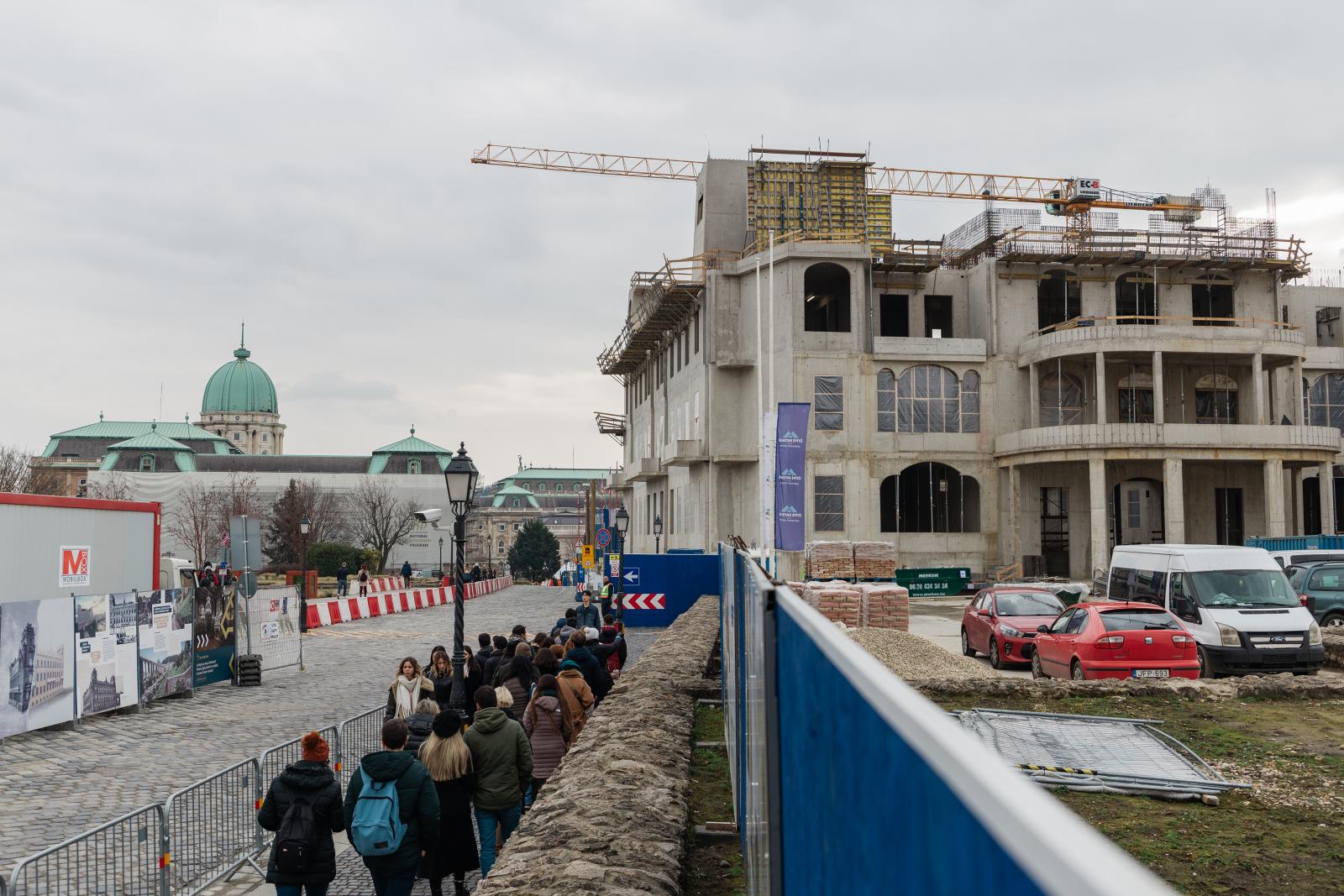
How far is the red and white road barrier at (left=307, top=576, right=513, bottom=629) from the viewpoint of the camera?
126ft

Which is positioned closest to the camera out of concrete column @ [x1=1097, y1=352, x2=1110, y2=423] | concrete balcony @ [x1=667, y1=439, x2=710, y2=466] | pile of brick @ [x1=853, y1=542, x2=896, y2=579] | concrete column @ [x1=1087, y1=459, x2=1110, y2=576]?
pile of brick @ [x1=853, y1=542, x2=896, y2=579]

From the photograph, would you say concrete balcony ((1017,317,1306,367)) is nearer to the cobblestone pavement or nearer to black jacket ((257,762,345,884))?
the cobblestone pavement

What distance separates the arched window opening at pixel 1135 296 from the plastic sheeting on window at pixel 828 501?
1712 cm

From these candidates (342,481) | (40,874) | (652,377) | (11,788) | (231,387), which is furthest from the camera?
(231,387)

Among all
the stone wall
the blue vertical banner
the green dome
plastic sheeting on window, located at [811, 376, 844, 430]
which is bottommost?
the stone wall

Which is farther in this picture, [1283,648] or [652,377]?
[652,377]

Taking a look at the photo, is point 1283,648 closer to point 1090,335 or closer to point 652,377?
point 1090,335

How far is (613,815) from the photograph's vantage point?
6137 millimetres

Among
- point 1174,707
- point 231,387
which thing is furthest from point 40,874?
point 231,387

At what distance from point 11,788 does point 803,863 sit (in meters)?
13.8

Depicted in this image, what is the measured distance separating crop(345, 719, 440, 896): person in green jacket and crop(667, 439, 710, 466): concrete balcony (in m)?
45.5

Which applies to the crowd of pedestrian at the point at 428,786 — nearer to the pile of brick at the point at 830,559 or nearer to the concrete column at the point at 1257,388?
the pile of brick at the point at 830,559

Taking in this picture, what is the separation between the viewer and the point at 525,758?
9.69 metres

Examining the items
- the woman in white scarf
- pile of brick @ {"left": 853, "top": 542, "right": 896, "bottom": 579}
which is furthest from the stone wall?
pile of brick @ {"left": 853, "top": 542, "right": 896, "bottom": 579}
